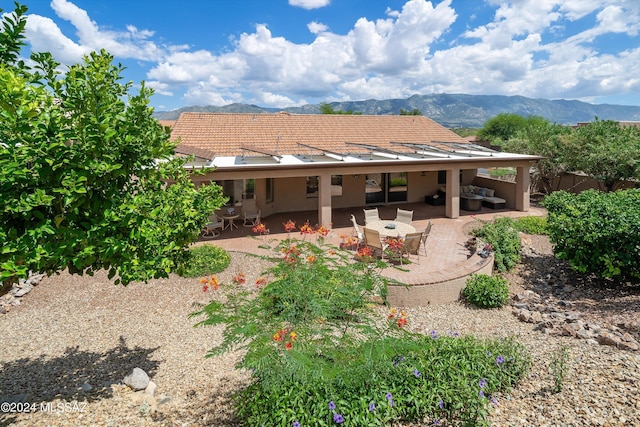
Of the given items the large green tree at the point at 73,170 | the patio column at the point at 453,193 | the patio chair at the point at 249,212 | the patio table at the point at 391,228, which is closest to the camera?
the large green tree at the point at 73,170

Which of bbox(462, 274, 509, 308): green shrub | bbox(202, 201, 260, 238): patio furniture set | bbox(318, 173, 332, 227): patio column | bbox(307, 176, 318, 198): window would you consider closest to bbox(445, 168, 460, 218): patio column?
bbox(318, 173, 332, 227): patio column

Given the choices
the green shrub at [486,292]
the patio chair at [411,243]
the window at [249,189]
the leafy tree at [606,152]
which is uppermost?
the leafy tree at [606,152]

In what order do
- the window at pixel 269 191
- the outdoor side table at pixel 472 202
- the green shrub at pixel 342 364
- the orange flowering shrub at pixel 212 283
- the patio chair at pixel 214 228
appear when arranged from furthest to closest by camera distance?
the outdoor side table at pixel 472 202 < the window at pixel 269 191 < the patio chair at pixel 214 228 < the orange flowering shrub at pixel 212 283 < the green shrub at pixel 342 364

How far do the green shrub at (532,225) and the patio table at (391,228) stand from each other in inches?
237

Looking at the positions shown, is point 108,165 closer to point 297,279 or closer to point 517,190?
point 297,279

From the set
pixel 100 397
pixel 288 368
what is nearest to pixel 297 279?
pixel 288 368

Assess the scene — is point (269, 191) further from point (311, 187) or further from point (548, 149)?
point (548, 149)

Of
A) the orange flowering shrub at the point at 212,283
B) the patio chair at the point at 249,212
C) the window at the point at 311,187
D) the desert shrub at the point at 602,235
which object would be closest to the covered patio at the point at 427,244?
the patio chair at the point at 249,212

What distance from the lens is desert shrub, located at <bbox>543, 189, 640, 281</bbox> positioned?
960 centimetres

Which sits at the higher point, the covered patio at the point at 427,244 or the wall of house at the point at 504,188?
the wall of house at the point at 504,188

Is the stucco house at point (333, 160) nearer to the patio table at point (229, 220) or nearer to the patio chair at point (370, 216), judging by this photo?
the patio table at point (229, 220)

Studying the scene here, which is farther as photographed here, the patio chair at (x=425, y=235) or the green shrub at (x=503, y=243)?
the patio chair at (x=425, y=235)

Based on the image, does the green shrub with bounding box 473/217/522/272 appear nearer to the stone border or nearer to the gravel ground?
the gravel ground

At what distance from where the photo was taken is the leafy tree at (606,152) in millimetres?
19422
